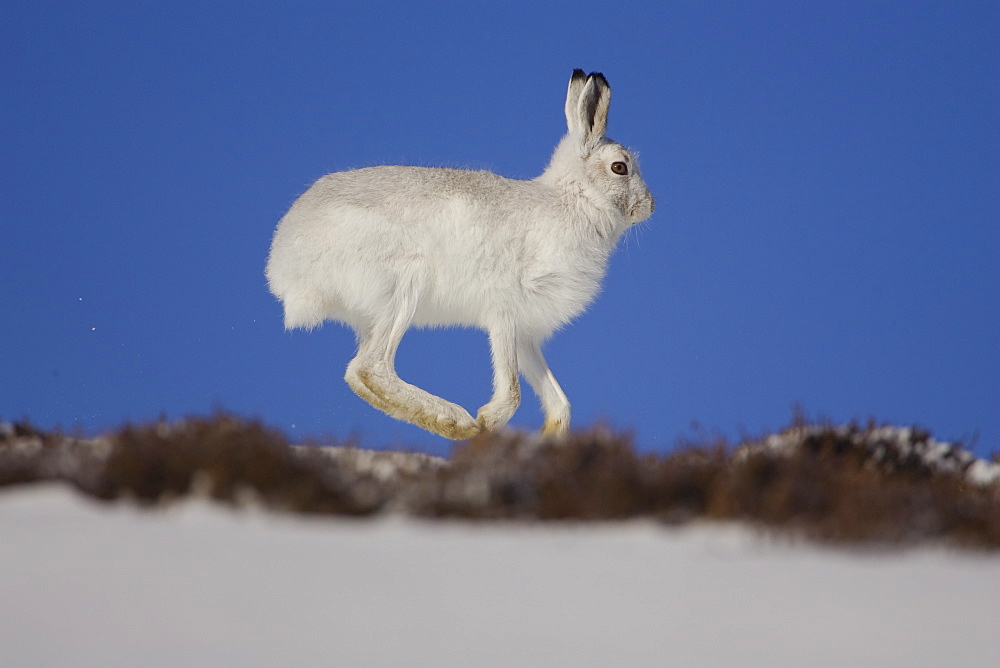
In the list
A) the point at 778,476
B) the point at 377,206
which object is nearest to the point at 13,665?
the point at 778,476

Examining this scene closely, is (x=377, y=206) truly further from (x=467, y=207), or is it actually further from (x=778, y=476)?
(x=778, y=476)

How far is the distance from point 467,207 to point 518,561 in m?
5.89

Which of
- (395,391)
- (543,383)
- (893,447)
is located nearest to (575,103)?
(543,383)

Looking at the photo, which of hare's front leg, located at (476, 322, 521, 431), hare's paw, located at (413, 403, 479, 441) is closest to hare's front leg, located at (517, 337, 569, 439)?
hare's front leg, located at (476, 322, 521, 431)

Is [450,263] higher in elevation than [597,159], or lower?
lower

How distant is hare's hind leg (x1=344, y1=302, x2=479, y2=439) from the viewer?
365 inches

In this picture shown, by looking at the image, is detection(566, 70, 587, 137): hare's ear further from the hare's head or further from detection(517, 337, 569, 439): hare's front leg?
detection(517, 337, 569, 439): hare's front leg

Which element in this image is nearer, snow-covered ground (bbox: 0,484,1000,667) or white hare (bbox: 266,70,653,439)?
snow-covered ground (bbox: 0,484,1000,667)

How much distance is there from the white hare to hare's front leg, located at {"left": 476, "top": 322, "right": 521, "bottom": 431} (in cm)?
1

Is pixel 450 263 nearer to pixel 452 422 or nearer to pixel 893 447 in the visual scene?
pixel 452 422

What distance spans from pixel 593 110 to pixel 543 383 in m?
3.04

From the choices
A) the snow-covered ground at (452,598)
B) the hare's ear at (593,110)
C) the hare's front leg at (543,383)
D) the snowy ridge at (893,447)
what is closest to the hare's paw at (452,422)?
the hare's front leg at (543,383)

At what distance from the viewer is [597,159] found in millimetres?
10773

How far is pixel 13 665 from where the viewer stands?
3.63 m
